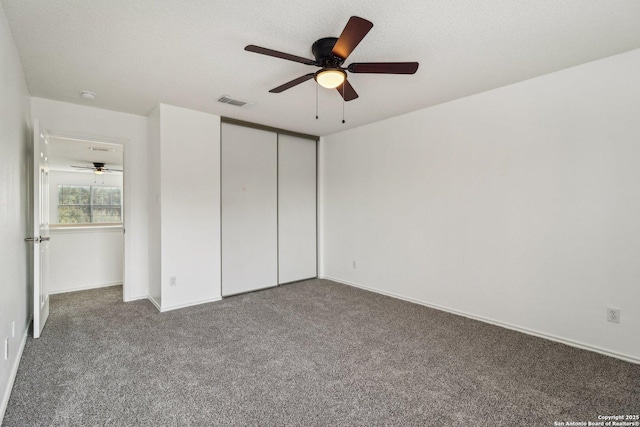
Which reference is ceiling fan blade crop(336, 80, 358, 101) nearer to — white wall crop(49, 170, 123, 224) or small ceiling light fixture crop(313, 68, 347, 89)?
small ceiling light fixture crop(313, 68, 347, 89)

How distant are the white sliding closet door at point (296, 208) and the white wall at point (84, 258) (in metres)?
2.66

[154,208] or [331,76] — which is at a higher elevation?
[331,76]

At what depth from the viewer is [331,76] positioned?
2230mm

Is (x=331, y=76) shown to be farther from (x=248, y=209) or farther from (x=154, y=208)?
(x=154, y=208)

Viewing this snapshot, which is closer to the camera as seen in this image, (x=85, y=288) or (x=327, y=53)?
(x=327, y=53)

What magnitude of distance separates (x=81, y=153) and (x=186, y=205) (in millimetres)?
3980

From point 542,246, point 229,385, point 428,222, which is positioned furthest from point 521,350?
point 229,385

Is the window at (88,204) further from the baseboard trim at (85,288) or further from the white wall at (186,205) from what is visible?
the white wall at (186,205)

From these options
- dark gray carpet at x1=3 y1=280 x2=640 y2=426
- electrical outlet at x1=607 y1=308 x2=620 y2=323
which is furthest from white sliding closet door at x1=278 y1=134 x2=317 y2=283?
electrical outlet at x1=607 y1=308 x2=620 y2=323

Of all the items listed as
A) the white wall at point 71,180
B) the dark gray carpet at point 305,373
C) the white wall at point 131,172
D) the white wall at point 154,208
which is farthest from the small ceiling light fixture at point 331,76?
the white wall at point 71,180

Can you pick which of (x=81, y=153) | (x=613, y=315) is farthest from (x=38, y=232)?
(x=613, y=315)

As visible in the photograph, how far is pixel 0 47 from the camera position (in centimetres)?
190

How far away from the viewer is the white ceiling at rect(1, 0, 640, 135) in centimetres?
197

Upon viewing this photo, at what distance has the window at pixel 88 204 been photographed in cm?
853
